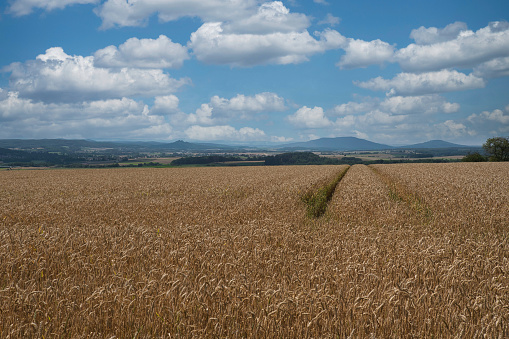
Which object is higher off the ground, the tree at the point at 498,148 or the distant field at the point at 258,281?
the tree at the point at 498,148

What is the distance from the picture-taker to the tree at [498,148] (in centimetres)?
9831

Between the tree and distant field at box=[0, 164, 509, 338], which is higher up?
the tree

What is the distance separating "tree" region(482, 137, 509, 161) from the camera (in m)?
98.3

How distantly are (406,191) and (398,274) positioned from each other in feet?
53.7

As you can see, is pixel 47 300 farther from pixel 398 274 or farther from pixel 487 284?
pixel 487 284

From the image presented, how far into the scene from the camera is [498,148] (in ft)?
328

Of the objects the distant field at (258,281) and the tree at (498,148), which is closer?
the distant field at (258,281)

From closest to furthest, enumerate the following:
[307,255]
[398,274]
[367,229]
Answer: [398,274], [307,255], [367,229]

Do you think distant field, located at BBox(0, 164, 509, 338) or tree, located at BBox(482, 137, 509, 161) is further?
tree, located at BBox(482, 137, 509, 161)

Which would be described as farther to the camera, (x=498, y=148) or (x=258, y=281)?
(x=498, y=148)

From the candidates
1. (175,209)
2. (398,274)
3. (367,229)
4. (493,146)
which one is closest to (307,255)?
(398,274)

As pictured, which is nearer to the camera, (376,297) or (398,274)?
(376,297)

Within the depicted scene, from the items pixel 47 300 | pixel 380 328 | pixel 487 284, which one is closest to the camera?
pixel 380 328

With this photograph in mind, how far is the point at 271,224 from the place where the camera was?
9844 mm
